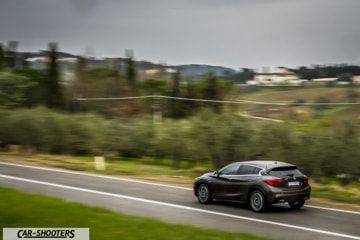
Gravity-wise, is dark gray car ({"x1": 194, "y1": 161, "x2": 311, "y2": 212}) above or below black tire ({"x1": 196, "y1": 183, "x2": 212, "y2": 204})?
above

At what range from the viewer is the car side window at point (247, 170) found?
18609mm

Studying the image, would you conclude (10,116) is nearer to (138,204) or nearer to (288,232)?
(138,204)

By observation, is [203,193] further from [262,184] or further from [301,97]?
[301,97]

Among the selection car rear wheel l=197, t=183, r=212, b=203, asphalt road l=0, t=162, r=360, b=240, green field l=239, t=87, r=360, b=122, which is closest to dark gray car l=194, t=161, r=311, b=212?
car rear wheel l=197, t=183, r=212, b=203

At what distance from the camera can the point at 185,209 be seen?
18.8 m

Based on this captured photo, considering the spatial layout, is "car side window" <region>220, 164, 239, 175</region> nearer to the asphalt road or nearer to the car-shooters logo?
the asphalt road

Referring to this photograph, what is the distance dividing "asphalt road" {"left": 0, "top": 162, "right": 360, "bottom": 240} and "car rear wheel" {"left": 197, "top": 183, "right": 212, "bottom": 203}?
265 millimetres

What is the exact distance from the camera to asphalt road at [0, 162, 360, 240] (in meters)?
15.1

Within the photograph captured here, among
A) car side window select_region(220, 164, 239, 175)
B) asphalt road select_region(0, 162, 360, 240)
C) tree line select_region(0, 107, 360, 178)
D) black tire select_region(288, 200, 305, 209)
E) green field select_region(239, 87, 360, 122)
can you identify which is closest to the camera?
asphalt road select_region(0, 162, 360, 240)

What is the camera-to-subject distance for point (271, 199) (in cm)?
1783

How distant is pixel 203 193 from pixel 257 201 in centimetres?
246

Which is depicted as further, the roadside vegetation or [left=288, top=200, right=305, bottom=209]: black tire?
the roadside vegetation

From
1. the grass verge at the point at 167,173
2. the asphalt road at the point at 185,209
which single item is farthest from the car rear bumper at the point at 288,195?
the grass verge at the point at 167,173

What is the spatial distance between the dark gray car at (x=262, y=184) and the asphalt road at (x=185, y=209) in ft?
1.25
